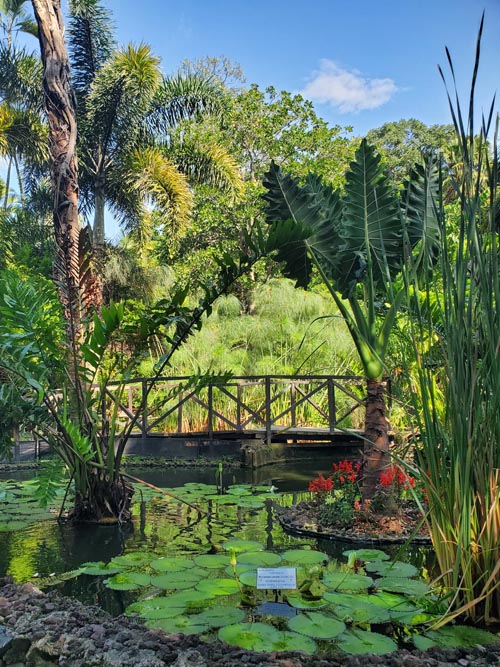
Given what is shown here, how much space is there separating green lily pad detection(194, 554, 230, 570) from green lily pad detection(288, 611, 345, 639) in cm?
87

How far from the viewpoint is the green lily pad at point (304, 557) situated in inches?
135

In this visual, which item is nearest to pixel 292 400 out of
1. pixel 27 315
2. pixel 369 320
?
pixel 369 320

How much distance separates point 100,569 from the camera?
3416 mm

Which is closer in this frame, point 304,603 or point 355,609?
point 355,609

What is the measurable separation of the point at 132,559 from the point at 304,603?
1296 millimetres

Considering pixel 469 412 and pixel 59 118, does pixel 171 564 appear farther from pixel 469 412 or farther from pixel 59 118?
pixel 59 118

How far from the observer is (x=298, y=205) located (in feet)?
16.0

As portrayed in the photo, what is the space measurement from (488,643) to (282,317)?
9534 mm

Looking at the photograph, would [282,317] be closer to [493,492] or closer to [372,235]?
[372,235]

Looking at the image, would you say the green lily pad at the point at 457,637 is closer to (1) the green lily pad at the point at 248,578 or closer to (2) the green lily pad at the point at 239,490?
(1) the green lily pad at the point at 248,578

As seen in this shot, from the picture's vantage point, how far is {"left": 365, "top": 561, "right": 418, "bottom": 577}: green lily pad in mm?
3137

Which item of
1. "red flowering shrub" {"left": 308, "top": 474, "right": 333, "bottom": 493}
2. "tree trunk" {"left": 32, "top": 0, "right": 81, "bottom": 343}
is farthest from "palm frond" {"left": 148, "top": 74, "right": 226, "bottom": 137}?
"red flowering shrub" {"left": 308, "top": 474, "right": 333, "bottom": 493}

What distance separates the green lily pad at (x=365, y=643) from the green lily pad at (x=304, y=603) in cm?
29

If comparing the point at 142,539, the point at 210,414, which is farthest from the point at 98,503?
the point at 210,414
